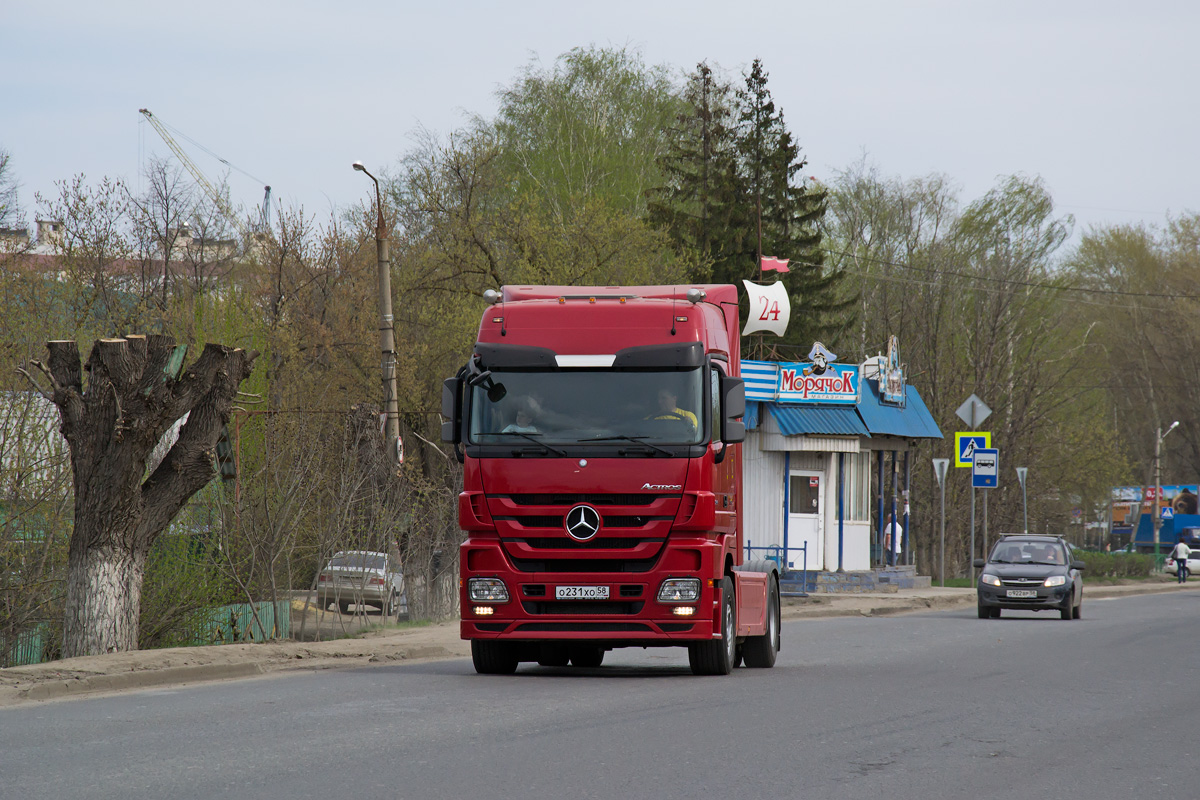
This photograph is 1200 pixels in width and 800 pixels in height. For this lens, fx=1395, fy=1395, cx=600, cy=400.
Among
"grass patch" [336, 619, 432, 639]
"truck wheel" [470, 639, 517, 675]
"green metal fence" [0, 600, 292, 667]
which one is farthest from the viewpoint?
"grass patch" [336, 619, 432, 639]

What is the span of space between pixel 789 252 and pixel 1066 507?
21.2 metres

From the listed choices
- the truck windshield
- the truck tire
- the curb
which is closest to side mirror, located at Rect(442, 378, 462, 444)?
the truck windshield

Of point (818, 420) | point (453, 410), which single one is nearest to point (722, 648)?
point (453, 410)

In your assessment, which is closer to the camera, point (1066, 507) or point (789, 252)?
point (789, 252)

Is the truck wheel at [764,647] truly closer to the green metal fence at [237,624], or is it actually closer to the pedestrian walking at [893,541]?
the green metal fence at [237,624]

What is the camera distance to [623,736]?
921 centimetres

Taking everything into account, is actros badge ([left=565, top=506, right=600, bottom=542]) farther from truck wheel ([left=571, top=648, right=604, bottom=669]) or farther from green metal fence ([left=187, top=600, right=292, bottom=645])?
green metal fence ([left=187, top=600, right=292, bottom=645])

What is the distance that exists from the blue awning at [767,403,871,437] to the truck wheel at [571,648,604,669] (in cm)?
1821

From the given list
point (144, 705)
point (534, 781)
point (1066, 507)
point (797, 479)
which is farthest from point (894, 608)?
point (1066, 507)

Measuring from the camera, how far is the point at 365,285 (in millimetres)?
42875

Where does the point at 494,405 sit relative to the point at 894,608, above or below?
above

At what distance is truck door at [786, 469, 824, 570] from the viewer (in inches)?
1350

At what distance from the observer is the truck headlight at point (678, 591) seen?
12.4 meters

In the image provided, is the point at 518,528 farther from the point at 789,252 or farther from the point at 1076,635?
the point at 789,252
